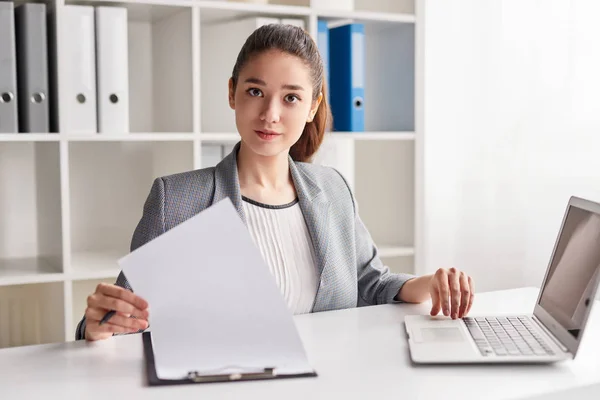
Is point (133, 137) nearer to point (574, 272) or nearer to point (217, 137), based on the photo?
point (217, 137)

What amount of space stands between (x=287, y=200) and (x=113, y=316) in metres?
0.62

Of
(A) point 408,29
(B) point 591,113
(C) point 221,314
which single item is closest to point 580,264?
(C) point 221,314

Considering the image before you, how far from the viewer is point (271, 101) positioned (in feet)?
5.20

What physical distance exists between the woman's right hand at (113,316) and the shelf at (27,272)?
99 centimetres

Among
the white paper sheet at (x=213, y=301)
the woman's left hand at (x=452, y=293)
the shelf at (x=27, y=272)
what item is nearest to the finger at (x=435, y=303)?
the woman's left hand at (x=452, y=293)

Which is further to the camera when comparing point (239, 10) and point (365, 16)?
point (365, 16)

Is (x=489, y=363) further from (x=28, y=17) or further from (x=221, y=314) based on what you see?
(x=28, y=17)

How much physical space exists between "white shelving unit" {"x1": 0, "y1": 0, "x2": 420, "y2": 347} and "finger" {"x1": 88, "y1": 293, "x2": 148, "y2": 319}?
1.04m

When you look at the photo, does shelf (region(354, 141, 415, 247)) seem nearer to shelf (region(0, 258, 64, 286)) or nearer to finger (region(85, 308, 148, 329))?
shelf (region(0, 258, 64, 286))

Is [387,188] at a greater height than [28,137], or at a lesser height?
Answer: lesser

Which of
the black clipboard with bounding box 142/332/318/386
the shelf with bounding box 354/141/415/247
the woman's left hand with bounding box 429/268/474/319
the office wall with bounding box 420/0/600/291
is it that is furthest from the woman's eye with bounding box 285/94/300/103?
the office wall with bounding box 420/0/600/291

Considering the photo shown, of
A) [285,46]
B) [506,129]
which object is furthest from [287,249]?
[506,129]

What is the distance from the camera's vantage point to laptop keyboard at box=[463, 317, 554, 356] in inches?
47.0

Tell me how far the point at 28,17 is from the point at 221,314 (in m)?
1.44
